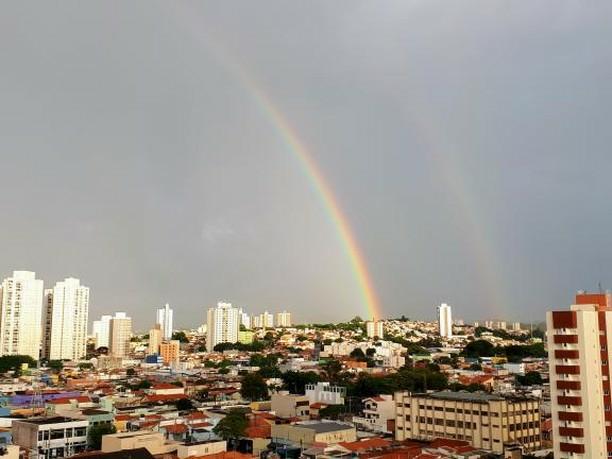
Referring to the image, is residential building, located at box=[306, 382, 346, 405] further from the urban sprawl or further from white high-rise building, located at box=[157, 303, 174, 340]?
white high-rise building, located at box=[157, 303, 174, 340]

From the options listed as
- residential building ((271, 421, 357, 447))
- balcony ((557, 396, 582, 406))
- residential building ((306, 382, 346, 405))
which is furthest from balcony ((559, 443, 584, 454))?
residential building ((306, 382, 346, 405))

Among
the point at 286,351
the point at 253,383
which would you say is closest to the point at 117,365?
the point at 286,351

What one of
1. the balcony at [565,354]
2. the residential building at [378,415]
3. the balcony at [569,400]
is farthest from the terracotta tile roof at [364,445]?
the balcony at [565,354]

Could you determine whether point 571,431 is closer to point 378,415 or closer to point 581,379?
point 581,379

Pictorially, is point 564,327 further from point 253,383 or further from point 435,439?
point 253,383

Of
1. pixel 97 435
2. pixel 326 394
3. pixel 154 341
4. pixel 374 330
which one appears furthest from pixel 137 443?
pixel 374 330
